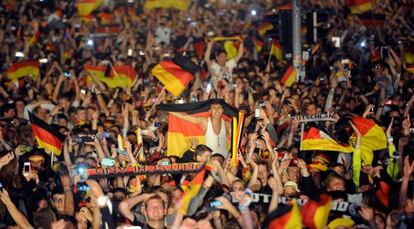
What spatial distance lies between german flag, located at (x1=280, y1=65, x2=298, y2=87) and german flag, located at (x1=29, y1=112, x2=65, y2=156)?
4635mm

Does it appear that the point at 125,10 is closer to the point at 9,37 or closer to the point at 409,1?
the point at 9,37

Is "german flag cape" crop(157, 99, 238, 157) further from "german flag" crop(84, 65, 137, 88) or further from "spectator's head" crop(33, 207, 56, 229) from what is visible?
"german flag" crop(84, 65, 137, 88)

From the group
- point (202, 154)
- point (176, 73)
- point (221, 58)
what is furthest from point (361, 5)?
point (202, 154)

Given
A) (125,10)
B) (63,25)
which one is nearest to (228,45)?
(63,25)

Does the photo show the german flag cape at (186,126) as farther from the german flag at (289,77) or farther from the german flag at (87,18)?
the german flag at (87,18)

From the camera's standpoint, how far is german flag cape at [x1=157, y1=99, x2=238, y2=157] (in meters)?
10.6

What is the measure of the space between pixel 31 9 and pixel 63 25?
2.76 metres

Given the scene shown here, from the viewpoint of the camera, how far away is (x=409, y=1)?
62.7ft

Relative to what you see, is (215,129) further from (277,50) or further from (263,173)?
(277,50)

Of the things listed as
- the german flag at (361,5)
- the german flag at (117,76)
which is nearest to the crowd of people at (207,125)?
the german flag at (117,76)

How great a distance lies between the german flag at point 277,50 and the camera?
15.6 m

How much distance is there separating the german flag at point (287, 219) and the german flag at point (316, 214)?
0.67ft

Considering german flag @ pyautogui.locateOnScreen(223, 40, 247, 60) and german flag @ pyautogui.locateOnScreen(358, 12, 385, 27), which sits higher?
german flag @ pyautogui.locateOnScreen(358, 12, 385, 27)

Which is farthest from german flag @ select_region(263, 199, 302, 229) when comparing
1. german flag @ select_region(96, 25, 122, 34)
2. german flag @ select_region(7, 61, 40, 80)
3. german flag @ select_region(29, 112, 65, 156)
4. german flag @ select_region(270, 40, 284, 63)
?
german flag @ select_region(96, 25, 122, 34)
